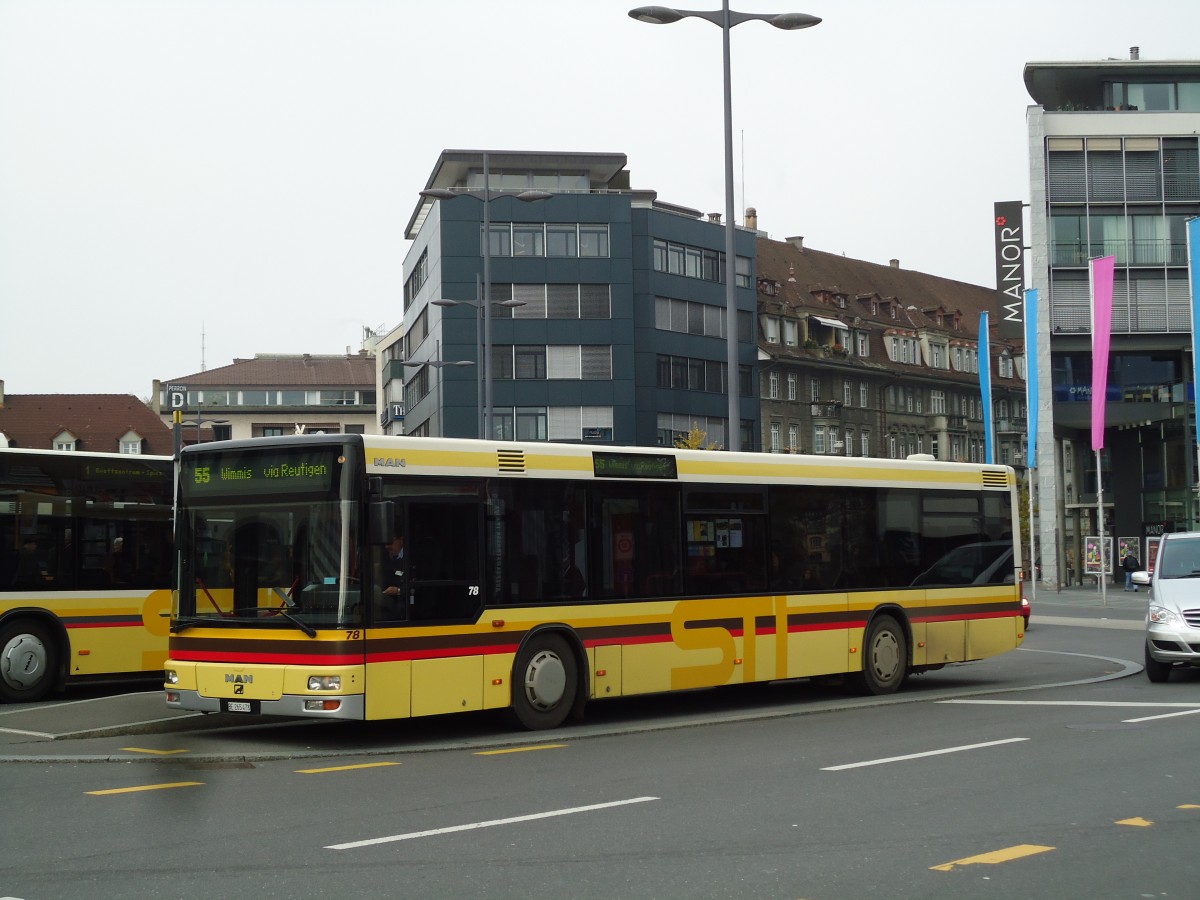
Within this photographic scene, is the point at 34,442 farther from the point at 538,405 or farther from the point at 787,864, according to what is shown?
the point at 787,864

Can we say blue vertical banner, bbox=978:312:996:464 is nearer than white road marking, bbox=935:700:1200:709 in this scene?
No

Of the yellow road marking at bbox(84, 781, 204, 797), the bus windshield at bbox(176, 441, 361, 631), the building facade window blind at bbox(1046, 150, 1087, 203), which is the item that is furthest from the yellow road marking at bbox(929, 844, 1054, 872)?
the building facade window blind at bbox(1046, 150, 1087, 203)

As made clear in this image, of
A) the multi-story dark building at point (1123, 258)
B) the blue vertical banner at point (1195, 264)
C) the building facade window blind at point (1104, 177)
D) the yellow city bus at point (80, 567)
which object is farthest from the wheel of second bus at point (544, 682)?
the building facade window blind at point (1104, 177)

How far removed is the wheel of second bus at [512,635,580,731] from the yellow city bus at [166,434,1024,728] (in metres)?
0.02

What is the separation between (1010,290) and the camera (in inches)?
2432

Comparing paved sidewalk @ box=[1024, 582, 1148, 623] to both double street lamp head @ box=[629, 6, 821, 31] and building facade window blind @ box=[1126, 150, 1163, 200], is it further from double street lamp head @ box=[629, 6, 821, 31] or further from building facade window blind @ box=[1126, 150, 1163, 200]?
double street lamp head @ box=[629, 6, 821, 31]

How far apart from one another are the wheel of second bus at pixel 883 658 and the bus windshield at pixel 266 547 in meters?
7.32

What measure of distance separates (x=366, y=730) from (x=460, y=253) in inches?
2272

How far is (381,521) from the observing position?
1296cm

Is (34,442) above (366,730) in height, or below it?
above

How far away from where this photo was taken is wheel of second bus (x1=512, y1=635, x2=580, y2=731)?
47.5 feet

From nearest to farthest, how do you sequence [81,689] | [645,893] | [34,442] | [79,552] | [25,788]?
[645,893], [25,788], [79,552], [81,689], [34,442]

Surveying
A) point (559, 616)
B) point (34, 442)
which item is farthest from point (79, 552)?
point (34, 442)

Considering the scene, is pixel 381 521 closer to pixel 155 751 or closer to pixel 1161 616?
pixel 155 751
